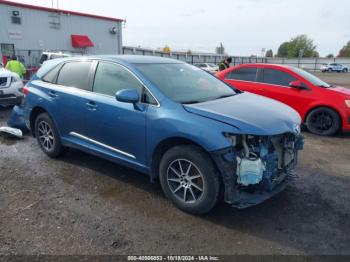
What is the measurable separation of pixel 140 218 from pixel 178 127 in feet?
3.58

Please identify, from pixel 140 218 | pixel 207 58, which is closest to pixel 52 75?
pixel 140 218

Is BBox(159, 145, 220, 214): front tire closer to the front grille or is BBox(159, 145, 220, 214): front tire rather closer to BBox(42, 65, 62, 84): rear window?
BBox(42, 65, 62, 84): rear window

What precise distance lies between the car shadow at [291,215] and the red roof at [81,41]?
2492 cm

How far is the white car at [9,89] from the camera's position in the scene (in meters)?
8.38

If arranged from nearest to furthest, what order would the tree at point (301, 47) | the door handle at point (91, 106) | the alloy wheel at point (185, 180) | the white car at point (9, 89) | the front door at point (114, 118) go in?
the alloy wheel at point (185, 180)
the front door at point (114, 118)
the door handle at point (91, 106)
the white car at point (9, 89)
the tree at point (301, 47)

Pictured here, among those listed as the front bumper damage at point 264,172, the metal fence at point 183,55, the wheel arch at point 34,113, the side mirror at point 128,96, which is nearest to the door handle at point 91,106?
the side mirror at point 128,96

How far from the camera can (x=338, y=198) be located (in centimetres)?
384

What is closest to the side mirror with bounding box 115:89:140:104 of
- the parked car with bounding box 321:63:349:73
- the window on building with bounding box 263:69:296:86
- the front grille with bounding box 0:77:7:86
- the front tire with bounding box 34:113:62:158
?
the front tire with bounding box 34:113:62:158

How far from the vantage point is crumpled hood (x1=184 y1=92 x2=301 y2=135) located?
122 inches

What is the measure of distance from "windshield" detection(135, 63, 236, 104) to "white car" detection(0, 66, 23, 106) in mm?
6095

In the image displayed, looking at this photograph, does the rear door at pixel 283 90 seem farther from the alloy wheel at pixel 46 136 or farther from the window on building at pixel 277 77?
the alloy wheel at pixel 46 136

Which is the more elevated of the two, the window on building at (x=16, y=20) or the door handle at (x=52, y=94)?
the window on building at (x=16, y=20)

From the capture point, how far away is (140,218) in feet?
11.0

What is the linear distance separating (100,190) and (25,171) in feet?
4.67
